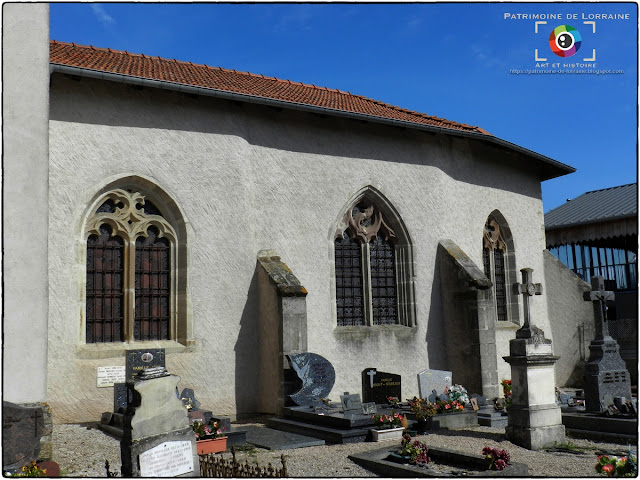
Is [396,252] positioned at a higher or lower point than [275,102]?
lower

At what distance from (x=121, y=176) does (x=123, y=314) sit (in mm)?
2461

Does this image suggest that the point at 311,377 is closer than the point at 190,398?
No

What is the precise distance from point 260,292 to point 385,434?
3855 mm

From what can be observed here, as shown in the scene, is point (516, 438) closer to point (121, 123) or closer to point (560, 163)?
point (121, 123)

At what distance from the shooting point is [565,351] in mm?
17078

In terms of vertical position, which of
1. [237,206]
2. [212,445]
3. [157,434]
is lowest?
[212,445]

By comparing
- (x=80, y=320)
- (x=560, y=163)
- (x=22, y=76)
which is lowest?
(x=80, y=320)

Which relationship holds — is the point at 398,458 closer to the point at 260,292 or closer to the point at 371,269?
the point at 260,292

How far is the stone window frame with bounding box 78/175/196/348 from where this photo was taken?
1117 centimetres

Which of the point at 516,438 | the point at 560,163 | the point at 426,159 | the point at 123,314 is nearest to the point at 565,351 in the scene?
the point at 560,163

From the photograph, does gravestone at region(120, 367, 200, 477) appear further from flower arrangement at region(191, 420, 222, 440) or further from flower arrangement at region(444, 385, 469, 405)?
flower arrangement at region(444, 385, 469, 405)

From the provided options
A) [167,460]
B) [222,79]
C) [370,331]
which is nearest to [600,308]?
[370,331]

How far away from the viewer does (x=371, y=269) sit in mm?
14250

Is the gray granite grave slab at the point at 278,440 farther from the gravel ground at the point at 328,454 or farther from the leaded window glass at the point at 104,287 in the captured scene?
the leaded window glass at the point at 104,287
